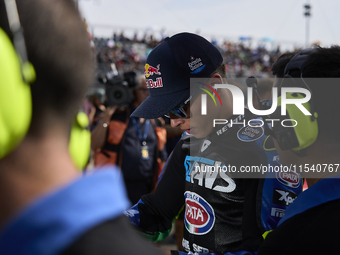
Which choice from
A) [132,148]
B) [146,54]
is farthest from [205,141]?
[146,54]

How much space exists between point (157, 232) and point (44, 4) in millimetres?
1378

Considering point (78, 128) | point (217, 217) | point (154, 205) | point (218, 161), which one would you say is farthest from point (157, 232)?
point (78, 128)

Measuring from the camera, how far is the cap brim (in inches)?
53.7

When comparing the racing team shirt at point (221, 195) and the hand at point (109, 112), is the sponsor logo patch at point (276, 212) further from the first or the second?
the hand at point (109, 112)

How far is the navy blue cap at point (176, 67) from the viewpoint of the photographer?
4.54ft

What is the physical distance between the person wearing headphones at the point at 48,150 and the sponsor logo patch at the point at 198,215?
899 mm

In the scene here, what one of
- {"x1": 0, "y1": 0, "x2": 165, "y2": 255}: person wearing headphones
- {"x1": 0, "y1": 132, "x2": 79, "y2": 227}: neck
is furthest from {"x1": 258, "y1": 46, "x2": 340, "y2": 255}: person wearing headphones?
{"x1": 0, "y1": 132, "x2": 79, "y2": 227}: neck

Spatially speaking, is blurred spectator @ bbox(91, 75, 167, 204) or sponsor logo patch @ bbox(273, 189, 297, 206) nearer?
sponsor logo patch @ bbox(273, 189, 297, 206)

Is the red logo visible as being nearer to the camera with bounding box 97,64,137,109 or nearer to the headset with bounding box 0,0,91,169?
the headset with bounding box 0,0,91,169

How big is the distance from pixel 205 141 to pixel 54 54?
106 cm

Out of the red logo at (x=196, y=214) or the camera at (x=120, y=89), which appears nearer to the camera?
the red logo at (x=196, y=214)

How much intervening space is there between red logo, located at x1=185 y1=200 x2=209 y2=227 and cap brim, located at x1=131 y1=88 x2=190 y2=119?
0.48 m

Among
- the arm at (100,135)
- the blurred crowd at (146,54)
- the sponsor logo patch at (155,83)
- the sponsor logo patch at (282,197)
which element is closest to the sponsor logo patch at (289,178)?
the sponsor logo patch at (282,197)
